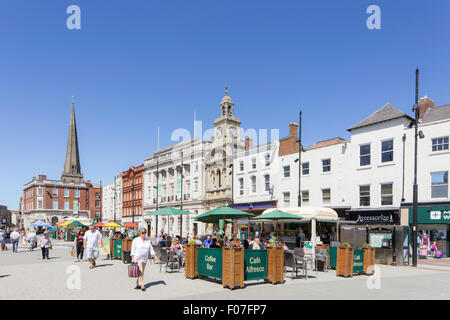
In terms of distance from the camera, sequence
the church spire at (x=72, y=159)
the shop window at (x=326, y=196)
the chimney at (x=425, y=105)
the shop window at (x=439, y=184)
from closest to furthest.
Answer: the shop window at (x=439, y=184), the chimney at (x=425, y=105), the shop window at (x=326, y=196), the church spire at (x=72, y=159)

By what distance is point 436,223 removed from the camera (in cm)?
2434

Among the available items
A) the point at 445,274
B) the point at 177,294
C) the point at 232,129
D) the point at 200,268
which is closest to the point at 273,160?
the point at 232,129

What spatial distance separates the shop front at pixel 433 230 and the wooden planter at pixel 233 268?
1829 cm

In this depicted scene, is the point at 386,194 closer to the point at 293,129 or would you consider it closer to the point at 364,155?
the point at 364,155

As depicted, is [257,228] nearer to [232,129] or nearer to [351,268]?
[232,129]

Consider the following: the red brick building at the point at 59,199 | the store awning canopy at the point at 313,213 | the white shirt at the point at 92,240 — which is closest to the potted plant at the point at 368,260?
the store awning canopy at the point at 313,213

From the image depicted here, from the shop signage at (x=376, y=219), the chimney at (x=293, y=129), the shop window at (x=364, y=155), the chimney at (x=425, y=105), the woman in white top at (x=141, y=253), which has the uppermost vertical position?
the chimney at (x=425, y=105)

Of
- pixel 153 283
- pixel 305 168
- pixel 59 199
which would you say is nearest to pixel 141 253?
pixel 153 283

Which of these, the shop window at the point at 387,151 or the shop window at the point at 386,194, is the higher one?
the shop window at the point at 387,151

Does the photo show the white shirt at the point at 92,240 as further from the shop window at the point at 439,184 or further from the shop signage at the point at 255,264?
the shop window at the point at 439,184

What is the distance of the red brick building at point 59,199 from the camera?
8500 cm

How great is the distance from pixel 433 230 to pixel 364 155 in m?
7.23

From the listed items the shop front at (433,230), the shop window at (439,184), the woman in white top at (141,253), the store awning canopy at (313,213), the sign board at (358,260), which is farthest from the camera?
the shop window at (439,184)

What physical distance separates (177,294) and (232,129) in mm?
38855
